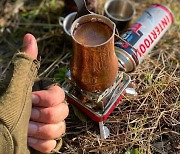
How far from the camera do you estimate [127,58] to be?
1570 mm

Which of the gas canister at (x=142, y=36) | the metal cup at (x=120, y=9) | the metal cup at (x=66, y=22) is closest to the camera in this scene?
the gas canister at (x=142, y=36)

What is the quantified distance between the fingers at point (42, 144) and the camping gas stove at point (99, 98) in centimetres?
21

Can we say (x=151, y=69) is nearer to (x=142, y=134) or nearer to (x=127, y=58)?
(x=127, y=58)

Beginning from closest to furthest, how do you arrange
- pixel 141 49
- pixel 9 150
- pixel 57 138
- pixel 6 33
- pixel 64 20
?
pixel 9 150 → pixel 57 138 → pixel 141 49 → pixel 64 20 → pixel 6 33

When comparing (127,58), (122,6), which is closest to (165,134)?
(127,58)

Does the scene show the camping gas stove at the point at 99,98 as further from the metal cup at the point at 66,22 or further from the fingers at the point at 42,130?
the metal cup at the point at 66,22

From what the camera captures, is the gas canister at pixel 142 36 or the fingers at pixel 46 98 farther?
the gas canister at pixel 142 36

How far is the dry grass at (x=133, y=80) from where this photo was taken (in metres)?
1.50

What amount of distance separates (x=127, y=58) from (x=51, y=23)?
2.02ft

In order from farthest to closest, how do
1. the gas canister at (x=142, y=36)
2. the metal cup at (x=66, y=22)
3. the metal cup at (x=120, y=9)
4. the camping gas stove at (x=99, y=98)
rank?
1. the metal cup at (x=120, y=9)
2. the metal cup at (x=66, y=22)
3. the gas canister at (x=142, y=36)
4. the camping gas stove at (x=99, y=98)

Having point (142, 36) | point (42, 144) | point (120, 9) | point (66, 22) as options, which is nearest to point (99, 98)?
point (42, 144)

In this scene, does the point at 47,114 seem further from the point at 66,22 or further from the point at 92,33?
the point at 66,22

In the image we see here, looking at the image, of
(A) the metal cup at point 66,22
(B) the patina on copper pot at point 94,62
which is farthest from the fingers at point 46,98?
(A) the metal cup at point 66,22

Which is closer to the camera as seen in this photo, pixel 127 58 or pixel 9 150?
pixel 9 150
